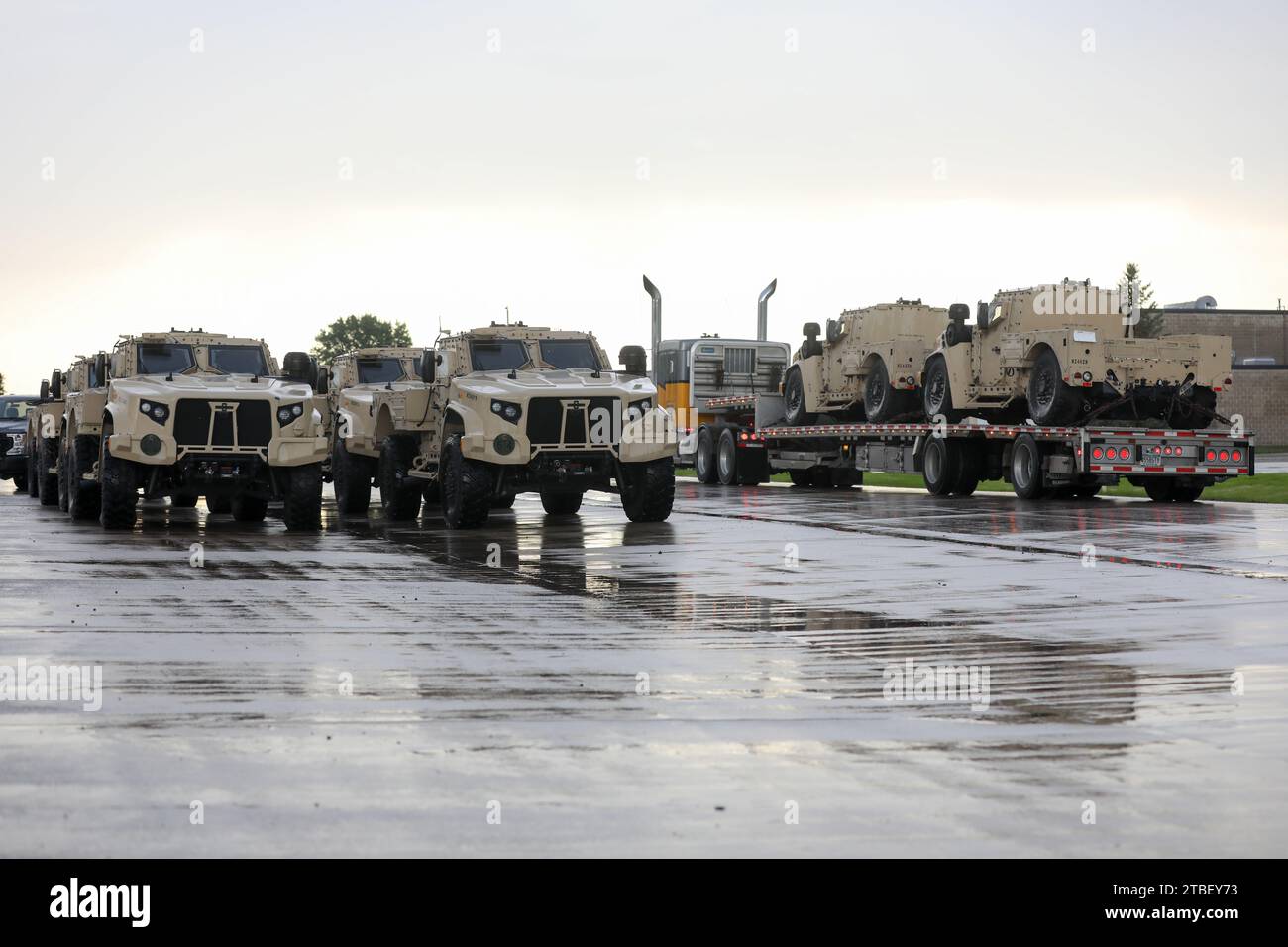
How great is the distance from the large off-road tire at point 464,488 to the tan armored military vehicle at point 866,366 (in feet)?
37.2

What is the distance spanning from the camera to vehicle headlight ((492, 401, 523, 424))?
20.3m

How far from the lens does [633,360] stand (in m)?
21.7

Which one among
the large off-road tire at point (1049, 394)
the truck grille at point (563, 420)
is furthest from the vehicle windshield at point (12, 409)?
the large off-road tire at point (1049, 394)

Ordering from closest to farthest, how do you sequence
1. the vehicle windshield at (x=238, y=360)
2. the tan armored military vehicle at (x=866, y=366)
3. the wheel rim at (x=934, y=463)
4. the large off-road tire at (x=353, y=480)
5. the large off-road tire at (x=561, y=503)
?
the vehicle windshield at (x=238, y=360) < the large off-road tire at (x=561, y=503) < the large off-road tire at (x=353, y=480) < the wheel rim at (x=934, y=463) < the tan armored military vehicle at (x=866, y=366)

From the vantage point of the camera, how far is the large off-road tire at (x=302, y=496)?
2059 cm

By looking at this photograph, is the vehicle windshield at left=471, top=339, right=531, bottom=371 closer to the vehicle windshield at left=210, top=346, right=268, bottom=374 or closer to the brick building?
the vehicle windshield at left=210, top=346, right=268, bottom=374

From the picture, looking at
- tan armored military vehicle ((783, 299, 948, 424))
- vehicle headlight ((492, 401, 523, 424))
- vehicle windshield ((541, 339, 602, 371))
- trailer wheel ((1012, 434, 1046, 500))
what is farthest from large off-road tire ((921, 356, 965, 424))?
vehicle headlight ((492, 401, 523, 424))

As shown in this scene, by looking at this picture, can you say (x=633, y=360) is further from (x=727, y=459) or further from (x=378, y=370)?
(x=727, y=459)

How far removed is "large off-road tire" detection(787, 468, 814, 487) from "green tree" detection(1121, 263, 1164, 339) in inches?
274

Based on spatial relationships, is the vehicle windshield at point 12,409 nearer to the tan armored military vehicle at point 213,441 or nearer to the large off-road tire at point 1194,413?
the tan armored military vehicle at point 213,441

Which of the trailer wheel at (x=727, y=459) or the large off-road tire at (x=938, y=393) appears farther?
the trailer wheel at (x=727, y=459)

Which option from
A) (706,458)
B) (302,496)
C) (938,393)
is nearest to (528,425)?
(302,496)

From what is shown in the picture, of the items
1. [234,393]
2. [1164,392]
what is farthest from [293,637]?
[1164,392]
